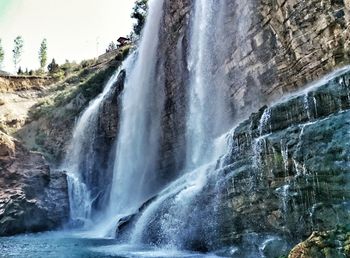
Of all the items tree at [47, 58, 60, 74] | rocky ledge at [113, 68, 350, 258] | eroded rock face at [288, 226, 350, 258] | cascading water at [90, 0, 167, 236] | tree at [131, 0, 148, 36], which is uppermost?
tree at [131, 0, 148, 36]

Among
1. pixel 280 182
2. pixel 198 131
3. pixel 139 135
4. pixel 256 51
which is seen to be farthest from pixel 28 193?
pixel 280 182

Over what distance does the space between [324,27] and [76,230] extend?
793 inches

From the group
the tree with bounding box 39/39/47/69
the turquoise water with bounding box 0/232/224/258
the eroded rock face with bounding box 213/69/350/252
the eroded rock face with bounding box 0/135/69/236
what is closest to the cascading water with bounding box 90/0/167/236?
the eroded rock face with bounding box 0/135/69/236

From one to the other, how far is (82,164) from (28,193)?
27.2ft

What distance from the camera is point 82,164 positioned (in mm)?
36938

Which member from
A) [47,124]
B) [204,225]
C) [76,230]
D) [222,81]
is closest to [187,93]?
[222,81]

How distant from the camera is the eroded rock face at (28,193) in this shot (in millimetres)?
27344

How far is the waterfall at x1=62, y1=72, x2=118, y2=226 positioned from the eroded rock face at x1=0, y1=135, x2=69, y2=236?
990 mm

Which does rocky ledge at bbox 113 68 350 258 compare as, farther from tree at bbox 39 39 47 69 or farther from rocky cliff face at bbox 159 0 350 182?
tree at bbox 39 39 47 69

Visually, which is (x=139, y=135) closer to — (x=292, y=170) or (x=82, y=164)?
(x=82, y=164)

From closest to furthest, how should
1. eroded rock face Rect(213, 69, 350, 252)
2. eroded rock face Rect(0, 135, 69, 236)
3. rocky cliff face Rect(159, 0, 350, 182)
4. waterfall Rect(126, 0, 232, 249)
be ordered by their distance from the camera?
eroded rock face Rect(213, 69, 350, 252) < waterfall Rect(126, 0, 232, 249) < rocky cliff face Rect(159, 0, 350, 182) < eroded rock face Rect(0, 135, 69, 236)

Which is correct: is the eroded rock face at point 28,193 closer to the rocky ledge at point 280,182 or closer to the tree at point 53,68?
the rocky ledge at point 280,182

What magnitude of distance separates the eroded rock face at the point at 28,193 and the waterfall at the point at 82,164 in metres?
0.99

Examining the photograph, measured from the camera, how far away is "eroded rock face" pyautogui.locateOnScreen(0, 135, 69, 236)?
2734cm
